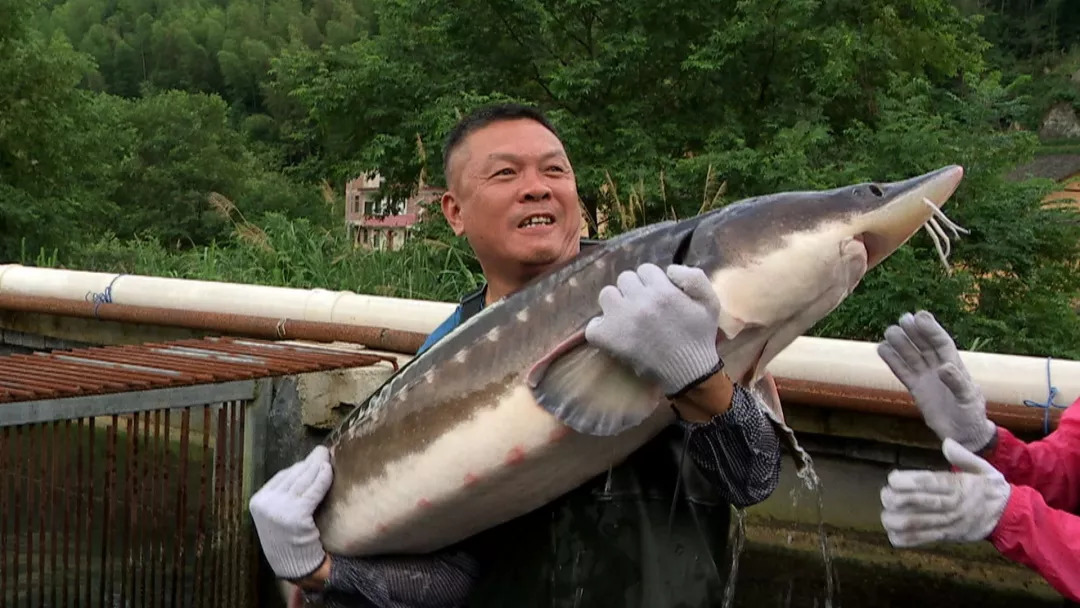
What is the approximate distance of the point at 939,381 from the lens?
7.64ft

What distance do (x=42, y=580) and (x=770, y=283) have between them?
3.03 m

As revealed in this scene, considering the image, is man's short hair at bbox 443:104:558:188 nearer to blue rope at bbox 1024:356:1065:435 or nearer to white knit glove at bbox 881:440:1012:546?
white knit glove at bbox 881:440:1012:546

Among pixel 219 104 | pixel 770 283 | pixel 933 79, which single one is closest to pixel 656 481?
pixel 770 283

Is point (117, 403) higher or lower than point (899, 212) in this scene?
lower

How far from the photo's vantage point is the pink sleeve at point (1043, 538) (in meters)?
1.94

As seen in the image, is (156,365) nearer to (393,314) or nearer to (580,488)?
(393,314)

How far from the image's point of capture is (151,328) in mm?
6508

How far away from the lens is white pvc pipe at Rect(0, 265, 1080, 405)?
12.6 ft

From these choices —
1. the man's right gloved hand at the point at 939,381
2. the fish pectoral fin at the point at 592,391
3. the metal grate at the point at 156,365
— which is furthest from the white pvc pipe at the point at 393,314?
the fish pectoral fin at the point at 592,391

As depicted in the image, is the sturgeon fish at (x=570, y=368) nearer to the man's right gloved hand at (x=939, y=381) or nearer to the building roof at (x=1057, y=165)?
the man's right gloved hand at (x=939, y=381)

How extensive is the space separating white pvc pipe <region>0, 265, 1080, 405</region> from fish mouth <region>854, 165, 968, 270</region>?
177cm

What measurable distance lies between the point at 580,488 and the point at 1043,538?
0.92 m

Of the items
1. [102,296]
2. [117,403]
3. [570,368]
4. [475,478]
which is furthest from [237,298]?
[570,368]

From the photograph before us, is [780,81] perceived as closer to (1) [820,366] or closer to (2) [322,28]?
(1) [820,366]
